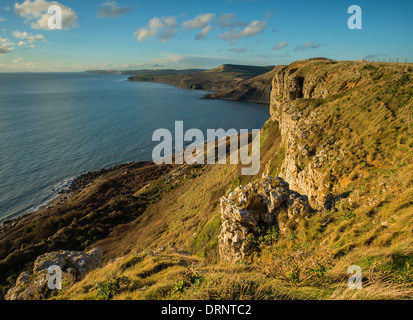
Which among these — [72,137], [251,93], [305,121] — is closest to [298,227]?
[305,121]

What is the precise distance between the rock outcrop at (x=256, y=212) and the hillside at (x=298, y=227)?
6 centimetres

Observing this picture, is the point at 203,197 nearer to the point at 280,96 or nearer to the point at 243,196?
the point at 243,196

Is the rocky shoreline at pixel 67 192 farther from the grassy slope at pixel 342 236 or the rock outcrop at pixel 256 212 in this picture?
the rock outcrop at pixel 256 212

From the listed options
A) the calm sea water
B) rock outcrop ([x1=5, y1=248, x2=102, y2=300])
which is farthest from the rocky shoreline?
rock outcrop ([x1=5, y1=248, x2=102, y2=300])

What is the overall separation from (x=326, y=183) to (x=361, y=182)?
2.17 meters

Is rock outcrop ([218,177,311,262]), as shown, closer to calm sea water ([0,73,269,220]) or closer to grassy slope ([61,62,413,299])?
grassy slope ([61,62,413,299])

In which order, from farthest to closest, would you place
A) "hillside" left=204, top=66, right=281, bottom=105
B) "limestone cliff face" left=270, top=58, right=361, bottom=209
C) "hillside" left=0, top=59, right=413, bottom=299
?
"hillside" left=204, top=66, right=281, bottom=105 < "limestone cliff face" left=270, top=58, right=361, bottom=209 < "hillside" left=0, top=59, right=413, bottom=299

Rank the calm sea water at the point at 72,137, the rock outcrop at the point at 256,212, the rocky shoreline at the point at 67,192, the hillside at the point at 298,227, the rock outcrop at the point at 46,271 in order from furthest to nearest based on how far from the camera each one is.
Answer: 1. the calm sea water at the point at 72,137
2. the rocky shoreline at the point at 67,192
3. the rock outcrop at the point at 256,212
4. the rock outcrop at the point at 46,271
5. the hillside at the point at 298,227

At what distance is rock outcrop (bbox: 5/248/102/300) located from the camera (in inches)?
418

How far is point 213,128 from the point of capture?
9219 centimetres

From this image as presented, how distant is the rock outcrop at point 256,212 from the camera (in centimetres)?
→ 1223

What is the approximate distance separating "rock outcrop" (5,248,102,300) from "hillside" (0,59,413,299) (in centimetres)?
21

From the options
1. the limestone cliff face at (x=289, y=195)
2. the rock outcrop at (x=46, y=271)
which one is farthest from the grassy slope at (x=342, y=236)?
the rock outcrop at (x=46, y=271)

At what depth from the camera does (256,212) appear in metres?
13.0
